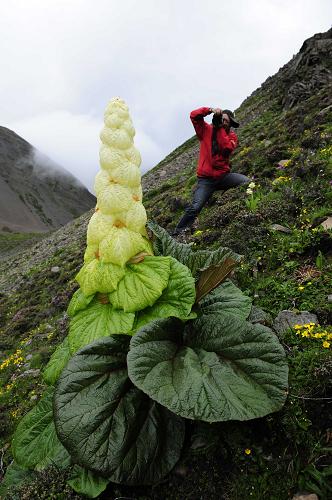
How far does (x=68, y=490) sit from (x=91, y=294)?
153cm

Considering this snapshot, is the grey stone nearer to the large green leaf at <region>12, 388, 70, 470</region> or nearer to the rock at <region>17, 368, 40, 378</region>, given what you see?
the large green leaf at <region>12, 388, 70, 470</region>

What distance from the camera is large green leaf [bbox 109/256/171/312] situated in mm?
3178

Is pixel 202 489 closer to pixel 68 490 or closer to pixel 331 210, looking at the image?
pixel 68 490

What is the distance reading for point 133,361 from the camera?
106 inches

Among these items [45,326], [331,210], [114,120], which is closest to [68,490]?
[114,120]

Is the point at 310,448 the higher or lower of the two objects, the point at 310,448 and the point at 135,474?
the lower

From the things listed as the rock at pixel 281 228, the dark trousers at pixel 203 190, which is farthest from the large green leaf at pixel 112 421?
the dark trousers at pixel 203 190

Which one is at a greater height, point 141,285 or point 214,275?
point 141,285

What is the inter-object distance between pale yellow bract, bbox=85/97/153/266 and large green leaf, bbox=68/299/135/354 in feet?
1.40

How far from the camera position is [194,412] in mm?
2469

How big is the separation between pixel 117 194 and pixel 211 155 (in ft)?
21.7

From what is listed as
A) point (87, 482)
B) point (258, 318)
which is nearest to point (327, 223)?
point (258, 318)

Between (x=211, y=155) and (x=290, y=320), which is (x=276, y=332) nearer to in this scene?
(x=290, y=320)

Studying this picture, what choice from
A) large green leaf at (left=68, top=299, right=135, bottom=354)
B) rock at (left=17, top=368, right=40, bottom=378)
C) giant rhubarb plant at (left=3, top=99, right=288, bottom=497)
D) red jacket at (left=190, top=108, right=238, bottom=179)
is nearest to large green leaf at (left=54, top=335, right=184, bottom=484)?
giant rhubarb plant at (left=3, top=99, right=288, bottom=497)
